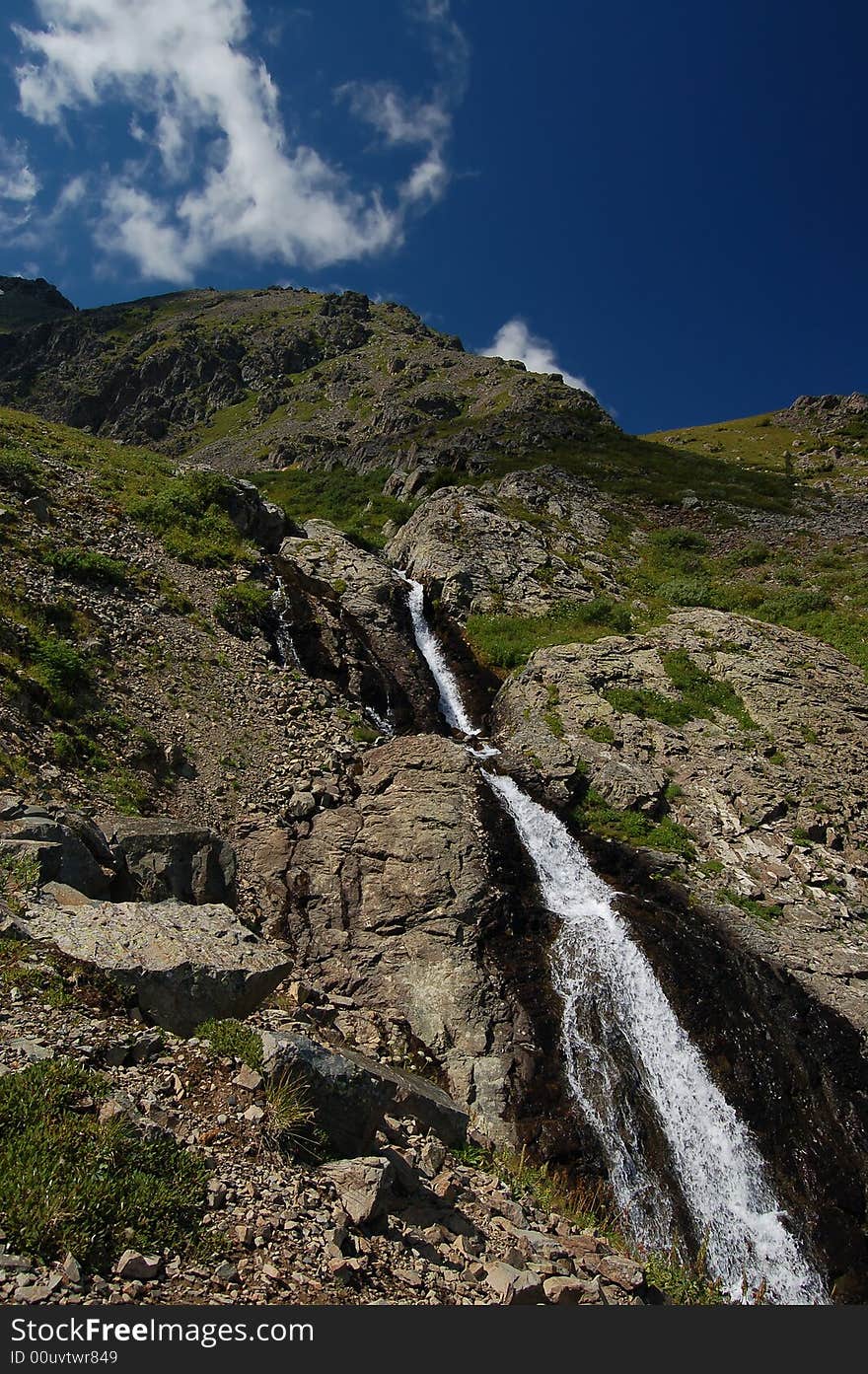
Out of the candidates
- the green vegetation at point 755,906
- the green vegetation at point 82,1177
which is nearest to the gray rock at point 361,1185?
the green vegetation at point 82,1177

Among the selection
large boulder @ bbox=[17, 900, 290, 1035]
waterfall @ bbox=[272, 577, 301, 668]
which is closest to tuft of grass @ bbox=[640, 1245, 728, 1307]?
large boulder @ bbox=[17, 900, 290, 1035]

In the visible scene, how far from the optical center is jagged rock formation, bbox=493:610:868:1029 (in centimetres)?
1777

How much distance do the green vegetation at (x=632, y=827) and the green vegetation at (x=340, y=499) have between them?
92.2 ft

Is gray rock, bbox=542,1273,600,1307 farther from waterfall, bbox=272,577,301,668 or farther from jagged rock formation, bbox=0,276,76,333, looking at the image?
jagged rock formation, bbox=0,276,76,333

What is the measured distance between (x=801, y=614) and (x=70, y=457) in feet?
125

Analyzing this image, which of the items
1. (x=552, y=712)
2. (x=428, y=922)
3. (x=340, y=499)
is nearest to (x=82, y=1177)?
(x=428, y=922)

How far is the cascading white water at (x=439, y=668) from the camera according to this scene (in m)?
29.5

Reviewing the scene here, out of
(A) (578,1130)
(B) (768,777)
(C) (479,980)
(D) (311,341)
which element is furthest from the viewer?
(D) (311,341)

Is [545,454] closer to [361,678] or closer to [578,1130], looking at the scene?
[361,678]

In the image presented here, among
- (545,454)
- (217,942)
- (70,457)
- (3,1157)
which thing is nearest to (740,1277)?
(217,942)

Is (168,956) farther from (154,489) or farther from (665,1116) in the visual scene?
(154,489)

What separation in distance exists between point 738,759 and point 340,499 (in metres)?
49.5

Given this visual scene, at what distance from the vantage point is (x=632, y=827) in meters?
21.1

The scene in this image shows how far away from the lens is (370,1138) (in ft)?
24.6
